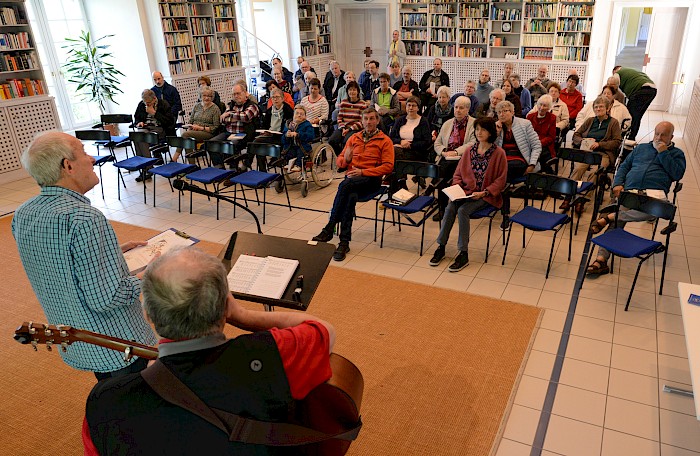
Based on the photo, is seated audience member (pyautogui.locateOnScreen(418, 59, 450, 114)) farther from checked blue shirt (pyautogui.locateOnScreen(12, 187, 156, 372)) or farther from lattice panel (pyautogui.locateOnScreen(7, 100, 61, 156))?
checked blue shirt (pyautogui.locateOnScreen(12, 187, 156, 372))

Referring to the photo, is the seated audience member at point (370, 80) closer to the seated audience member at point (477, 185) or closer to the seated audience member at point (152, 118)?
the seated audience member at point (152, 118)

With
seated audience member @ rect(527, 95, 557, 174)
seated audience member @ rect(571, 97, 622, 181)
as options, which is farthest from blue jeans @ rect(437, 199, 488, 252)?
seated audience member @ rect(571, 97, 622, 181)

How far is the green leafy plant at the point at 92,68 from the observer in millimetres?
9492

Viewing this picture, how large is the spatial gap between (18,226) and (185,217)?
14.2 ft

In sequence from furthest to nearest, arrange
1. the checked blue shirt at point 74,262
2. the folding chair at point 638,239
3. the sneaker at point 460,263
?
1. the sneaker at point 460,263
2. the folding chair at point 638,239
3. the checked blue shirt at point 74,262

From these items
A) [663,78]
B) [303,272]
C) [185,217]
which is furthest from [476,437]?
[663,78]

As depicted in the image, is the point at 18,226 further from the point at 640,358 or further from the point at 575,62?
the point at 575,62

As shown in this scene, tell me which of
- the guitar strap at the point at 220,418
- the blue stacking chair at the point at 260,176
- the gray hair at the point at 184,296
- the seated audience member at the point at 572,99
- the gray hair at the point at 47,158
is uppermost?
the gray hair at the point at 47,158

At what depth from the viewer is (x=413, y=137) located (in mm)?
6594

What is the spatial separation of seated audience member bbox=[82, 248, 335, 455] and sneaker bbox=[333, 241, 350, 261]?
12.1 feet

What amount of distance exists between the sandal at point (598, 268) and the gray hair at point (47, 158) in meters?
4.21

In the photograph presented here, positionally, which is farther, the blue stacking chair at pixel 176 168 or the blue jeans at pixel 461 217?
the blue stacking chair at pixel 176 168

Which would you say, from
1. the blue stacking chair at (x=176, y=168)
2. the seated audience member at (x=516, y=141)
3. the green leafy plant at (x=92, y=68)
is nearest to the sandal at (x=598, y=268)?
the seated audience member at (x=516, y=141)

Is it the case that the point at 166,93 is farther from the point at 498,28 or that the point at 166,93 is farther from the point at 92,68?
the point at 498,28
